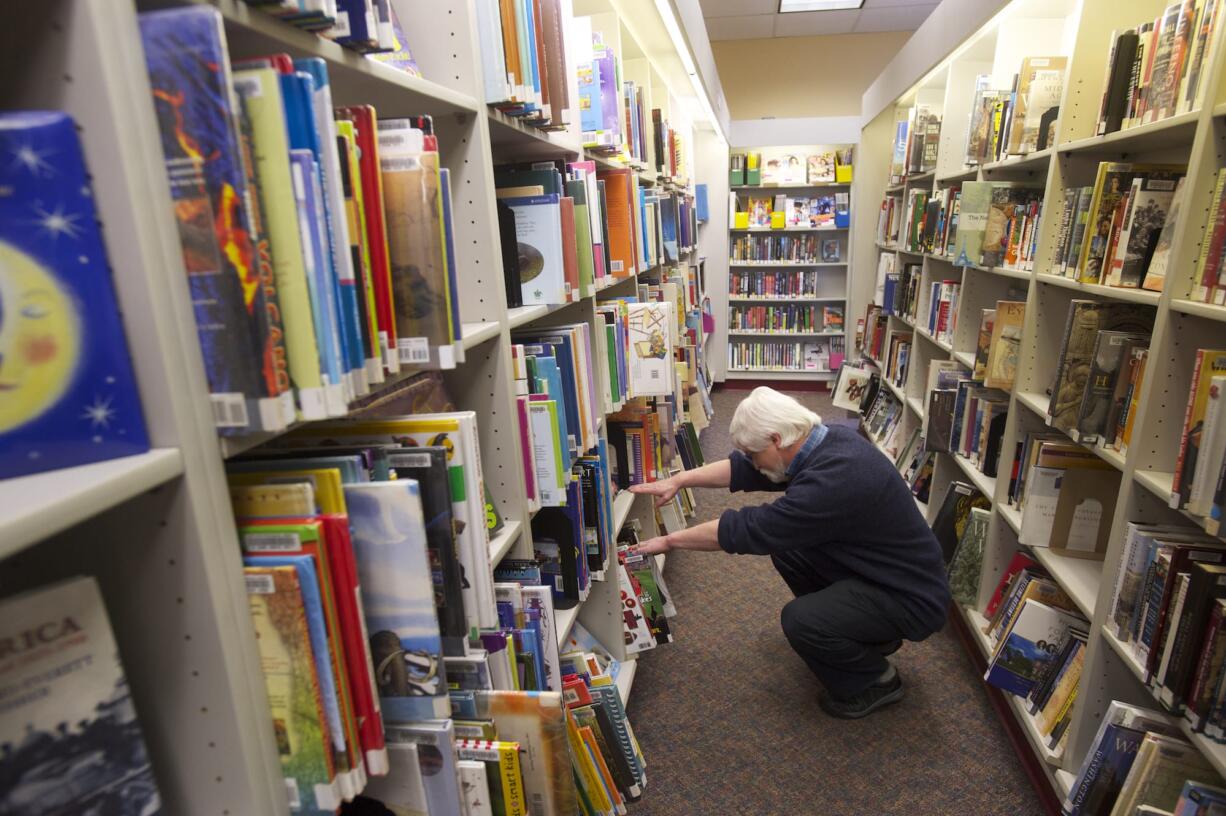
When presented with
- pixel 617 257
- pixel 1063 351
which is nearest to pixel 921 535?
pixel 1063 351

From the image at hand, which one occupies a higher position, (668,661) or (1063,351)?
(1063,351)

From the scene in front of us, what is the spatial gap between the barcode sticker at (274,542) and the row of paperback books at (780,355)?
244 inches

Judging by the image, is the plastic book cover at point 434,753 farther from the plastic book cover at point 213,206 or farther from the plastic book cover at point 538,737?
the plastic book cover at point 213,206

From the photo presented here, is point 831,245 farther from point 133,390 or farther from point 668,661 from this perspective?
point 133,390

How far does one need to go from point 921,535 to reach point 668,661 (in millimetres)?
1052

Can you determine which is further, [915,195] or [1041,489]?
[915,195]

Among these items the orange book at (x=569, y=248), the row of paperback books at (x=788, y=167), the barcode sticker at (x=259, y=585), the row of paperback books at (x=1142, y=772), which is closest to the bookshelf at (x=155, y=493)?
the barcode sticker at (x=259, y=585)

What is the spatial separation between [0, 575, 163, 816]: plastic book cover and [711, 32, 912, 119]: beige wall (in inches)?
283

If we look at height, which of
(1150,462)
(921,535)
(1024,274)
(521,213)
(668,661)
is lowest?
(668,661)

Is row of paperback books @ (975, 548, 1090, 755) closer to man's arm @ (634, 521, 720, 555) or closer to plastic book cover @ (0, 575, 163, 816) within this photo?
man's arm @ (634, 521, 720, 555)

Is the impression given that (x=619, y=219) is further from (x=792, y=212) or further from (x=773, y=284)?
(x=773, y=284)

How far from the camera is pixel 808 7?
5.72 meters

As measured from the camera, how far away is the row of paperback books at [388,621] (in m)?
0.69

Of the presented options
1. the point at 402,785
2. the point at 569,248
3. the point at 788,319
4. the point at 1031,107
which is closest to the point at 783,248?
the point at 788,319
